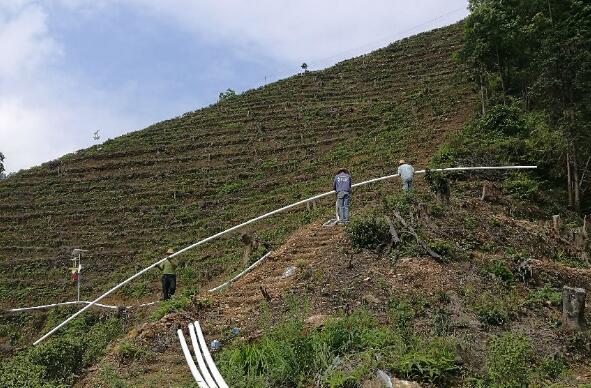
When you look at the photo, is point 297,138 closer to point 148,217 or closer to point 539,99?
point 148,217

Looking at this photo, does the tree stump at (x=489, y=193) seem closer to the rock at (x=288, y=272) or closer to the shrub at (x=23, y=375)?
the rock at (x=288, y=272)

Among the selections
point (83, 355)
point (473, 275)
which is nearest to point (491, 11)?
point (473, 275)

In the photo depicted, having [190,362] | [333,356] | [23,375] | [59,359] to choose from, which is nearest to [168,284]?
[59,359]

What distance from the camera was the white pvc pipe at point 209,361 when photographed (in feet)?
17.4

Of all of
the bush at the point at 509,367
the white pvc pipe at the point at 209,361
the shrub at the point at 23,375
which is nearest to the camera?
the bush at the point at 509,367

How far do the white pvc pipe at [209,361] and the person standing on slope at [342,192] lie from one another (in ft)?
12.1

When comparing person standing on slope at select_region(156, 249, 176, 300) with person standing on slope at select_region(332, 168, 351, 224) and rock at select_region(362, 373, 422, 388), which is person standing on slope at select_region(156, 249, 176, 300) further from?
rock at select_region(362, 373, 422, 388)

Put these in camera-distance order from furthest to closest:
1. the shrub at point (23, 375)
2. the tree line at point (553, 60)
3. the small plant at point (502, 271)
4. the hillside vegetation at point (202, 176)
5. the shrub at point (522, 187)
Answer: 1. the hillside vegetation at point (202, 176)
2. the tree line at point (553, 60)
3. the shrub at point (522, 187)
4. the small plant at point (502, 271)
5. the shrub at point (23, 375)

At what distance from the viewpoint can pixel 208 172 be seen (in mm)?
23969

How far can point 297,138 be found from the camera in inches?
1012

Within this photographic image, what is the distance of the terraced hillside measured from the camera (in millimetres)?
18844

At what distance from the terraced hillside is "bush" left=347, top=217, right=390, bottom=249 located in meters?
6.14

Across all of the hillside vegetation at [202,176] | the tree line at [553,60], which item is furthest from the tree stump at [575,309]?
the hillside vegetation at [202,176]

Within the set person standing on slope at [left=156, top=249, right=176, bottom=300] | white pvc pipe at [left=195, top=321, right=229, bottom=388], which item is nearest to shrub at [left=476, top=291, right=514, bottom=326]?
white pvc pipe at [left=195, top=321, right=229, bottom=388]
